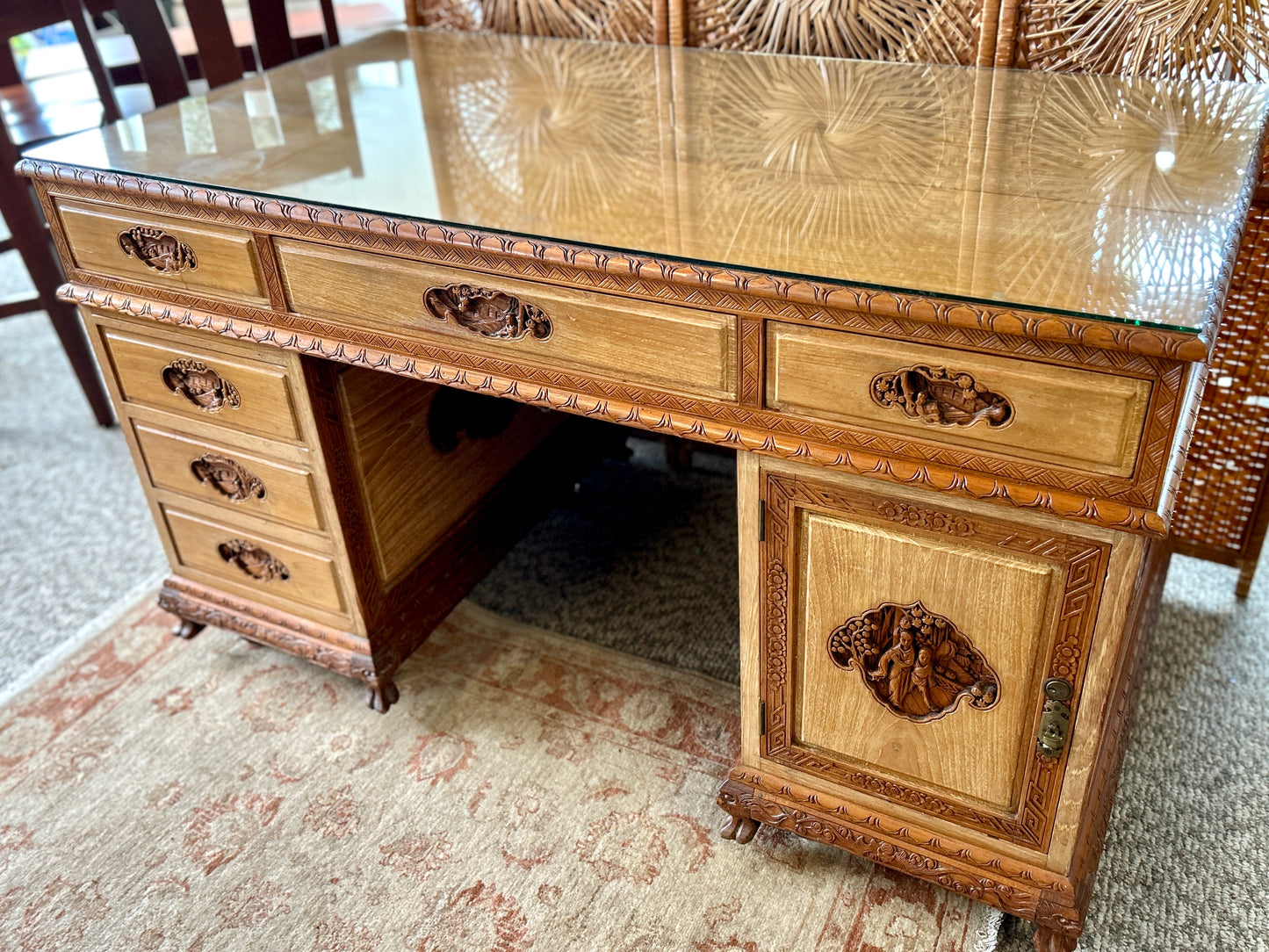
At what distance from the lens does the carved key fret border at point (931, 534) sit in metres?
0.92

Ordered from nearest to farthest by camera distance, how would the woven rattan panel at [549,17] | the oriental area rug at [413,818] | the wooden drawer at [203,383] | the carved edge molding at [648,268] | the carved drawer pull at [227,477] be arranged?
1. the carved edge molding at [648,268]
2. the oriental area rug at [413,818]
3. the wooden drawer at [203,383]
4. the carved drawer pull at [227,477]
5. the woven rattan panel at [549,17]

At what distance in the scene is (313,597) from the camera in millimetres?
1460

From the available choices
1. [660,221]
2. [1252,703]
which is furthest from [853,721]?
[1252,703]

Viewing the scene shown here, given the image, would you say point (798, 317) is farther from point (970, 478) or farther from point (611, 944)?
point (611, 944)

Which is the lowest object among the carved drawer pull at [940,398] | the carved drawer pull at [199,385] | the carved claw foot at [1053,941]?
the carved claw foot at [1053,941]

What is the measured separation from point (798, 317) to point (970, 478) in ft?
0.67

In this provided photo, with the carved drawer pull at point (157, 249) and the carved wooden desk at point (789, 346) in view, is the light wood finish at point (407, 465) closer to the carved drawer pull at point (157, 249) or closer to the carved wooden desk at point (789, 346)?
the carved wooden desk at point (789, 346)

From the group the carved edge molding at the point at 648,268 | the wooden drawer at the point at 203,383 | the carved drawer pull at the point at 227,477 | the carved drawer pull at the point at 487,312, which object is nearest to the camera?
the carved edge molding at the point at 648,268

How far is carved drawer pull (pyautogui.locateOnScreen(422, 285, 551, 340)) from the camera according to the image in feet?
3.40

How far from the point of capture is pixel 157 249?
4.09ft

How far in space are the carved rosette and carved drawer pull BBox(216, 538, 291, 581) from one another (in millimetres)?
814

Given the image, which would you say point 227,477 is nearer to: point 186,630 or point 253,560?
point 253,560

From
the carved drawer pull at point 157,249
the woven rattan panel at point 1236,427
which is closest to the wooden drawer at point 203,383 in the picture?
the carved drawer pull at point 157,249

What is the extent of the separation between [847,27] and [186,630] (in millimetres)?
1332
